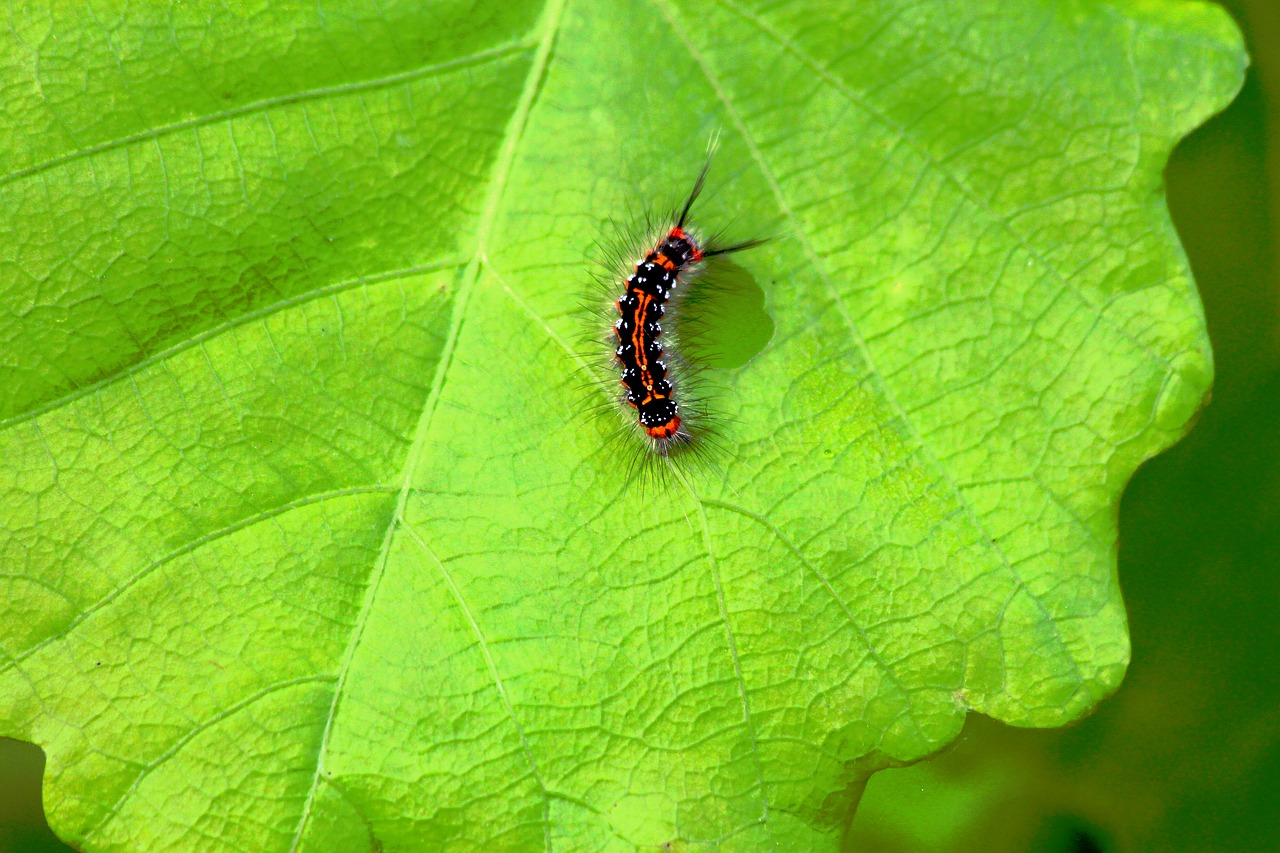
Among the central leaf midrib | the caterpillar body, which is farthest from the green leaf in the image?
the caterpillar body

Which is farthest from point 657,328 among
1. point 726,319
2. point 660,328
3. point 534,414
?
point 534,414

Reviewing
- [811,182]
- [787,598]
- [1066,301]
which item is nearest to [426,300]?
[811,182]

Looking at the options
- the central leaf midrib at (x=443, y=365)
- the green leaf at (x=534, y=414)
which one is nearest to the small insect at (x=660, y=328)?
the green leaf at (x=534, y=414)

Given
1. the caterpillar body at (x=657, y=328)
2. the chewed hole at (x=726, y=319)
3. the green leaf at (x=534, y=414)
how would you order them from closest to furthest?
the green leaf at (x=534, y=414) → the chewed hole at (x=726, y=319) → the caterpillar body at (x=657, y=328)

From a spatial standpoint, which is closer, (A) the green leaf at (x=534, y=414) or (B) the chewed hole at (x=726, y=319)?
(A) the green leaf at (x=534, y=414)

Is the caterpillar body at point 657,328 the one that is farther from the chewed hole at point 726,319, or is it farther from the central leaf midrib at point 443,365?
the central leaf midrib at point 443,365

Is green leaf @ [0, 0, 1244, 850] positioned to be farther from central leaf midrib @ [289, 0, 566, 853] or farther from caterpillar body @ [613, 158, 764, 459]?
caterpillar body @ [613, 158, 764, 459]
